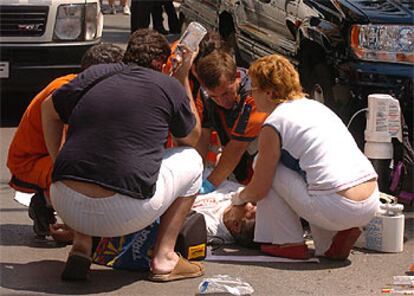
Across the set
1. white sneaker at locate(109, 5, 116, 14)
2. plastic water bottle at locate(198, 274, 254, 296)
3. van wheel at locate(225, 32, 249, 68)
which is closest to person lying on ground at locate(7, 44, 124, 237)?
plastic water bottle at locate(198, 274, 254, 296)

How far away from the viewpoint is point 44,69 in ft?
32.3

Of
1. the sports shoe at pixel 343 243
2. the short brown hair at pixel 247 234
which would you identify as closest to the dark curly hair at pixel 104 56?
the short brown hair at pixel 247 234

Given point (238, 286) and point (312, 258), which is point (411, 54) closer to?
point (312, 258)

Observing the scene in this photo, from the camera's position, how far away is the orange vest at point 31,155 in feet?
20.7

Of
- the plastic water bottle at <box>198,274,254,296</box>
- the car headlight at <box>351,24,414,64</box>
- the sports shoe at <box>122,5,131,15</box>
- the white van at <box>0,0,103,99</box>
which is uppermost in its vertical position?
the car headlight at <box>351,24,414,64</box>

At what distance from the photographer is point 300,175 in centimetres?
607

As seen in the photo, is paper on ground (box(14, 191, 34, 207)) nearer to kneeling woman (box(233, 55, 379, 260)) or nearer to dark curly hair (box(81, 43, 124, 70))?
dark curly hair (box(81, 43, 124, 70))

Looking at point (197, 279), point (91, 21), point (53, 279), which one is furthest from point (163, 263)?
point (91, 21)

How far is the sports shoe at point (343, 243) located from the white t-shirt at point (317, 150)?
0.32 m

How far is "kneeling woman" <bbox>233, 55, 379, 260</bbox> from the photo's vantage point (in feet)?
19.6

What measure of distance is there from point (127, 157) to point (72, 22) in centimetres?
477

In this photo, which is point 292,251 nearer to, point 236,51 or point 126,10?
point 236,51

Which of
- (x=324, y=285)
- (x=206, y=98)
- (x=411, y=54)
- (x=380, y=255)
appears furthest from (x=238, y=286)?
(x=411, y=54)

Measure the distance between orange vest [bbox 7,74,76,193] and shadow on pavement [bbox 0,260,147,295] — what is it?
536mm
